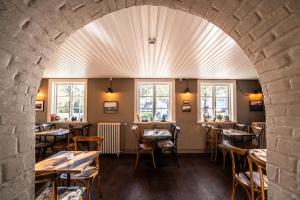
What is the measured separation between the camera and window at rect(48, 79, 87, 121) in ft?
18.4

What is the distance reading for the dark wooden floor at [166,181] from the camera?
109 inches

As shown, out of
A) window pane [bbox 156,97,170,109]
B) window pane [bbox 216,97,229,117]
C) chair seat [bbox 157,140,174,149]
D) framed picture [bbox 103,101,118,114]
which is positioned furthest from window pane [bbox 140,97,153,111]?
window pane [bbox 216,97,229,117]

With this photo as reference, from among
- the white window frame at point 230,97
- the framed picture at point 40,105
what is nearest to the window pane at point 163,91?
the white window frame at point 230,97

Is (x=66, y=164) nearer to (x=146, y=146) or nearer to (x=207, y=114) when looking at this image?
(x=146, y=146)

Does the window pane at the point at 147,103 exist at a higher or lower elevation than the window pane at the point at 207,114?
higher

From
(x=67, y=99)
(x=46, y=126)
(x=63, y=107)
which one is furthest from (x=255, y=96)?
(x=46, y=126)

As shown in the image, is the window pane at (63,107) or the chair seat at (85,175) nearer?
the chair seat at (85,175)

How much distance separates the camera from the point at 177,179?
11.1 ft

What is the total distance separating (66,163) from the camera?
2035 millimetres

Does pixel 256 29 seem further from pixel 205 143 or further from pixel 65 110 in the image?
pixel 65 110

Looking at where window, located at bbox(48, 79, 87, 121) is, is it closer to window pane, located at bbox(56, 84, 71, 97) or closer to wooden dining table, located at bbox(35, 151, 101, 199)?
window pane, located at bbox(56, 84, 71, 97)

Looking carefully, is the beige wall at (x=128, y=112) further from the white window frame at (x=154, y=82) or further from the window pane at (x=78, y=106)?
the window pane at (x=78, y=106)

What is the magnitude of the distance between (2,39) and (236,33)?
49.2 inches

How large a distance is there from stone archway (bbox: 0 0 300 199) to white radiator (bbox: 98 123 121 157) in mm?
4306
